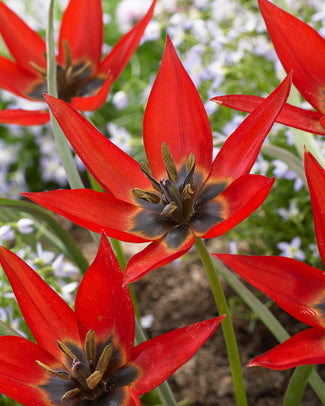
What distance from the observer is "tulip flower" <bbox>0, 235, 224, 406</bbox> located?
0.53m

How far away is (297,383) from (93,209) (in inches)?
11.6

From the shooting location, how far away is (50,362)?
1.90 feet

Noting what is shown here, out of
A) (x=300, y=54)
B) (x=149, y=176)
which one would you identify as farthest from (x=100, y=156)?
(x=300, y=54)

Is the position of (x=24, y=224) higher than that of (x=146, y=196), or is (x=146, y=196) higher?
(x=146, y=196)

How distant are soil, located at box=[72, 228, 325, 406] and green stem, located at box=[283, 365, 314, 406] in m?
0.49

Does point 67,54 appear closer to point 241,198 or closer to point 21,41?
point 21,41

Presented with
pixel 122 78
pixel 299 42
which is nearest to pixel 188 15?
pixel 122 78

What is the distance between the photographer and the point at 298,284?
521mm

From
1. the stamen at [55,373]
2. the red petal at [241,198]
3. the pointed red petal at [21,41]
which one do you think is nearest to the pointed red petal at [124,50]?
the pointed red petal at [21,41]

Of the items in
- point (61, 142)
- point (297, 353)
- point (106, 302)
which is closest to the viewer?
point (297, 353)

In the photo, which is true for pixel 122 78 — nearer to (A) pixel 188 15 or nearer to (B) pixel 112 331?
(A) pixel 188 15

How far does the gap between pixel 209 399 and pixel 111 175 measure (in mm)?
677

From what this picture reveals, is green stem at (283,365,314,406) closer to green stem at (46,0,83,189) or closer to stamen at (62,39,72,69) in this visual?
green stem at (46,0,83,189)

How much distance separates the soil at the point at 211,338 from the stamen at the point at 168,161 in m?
0.66
